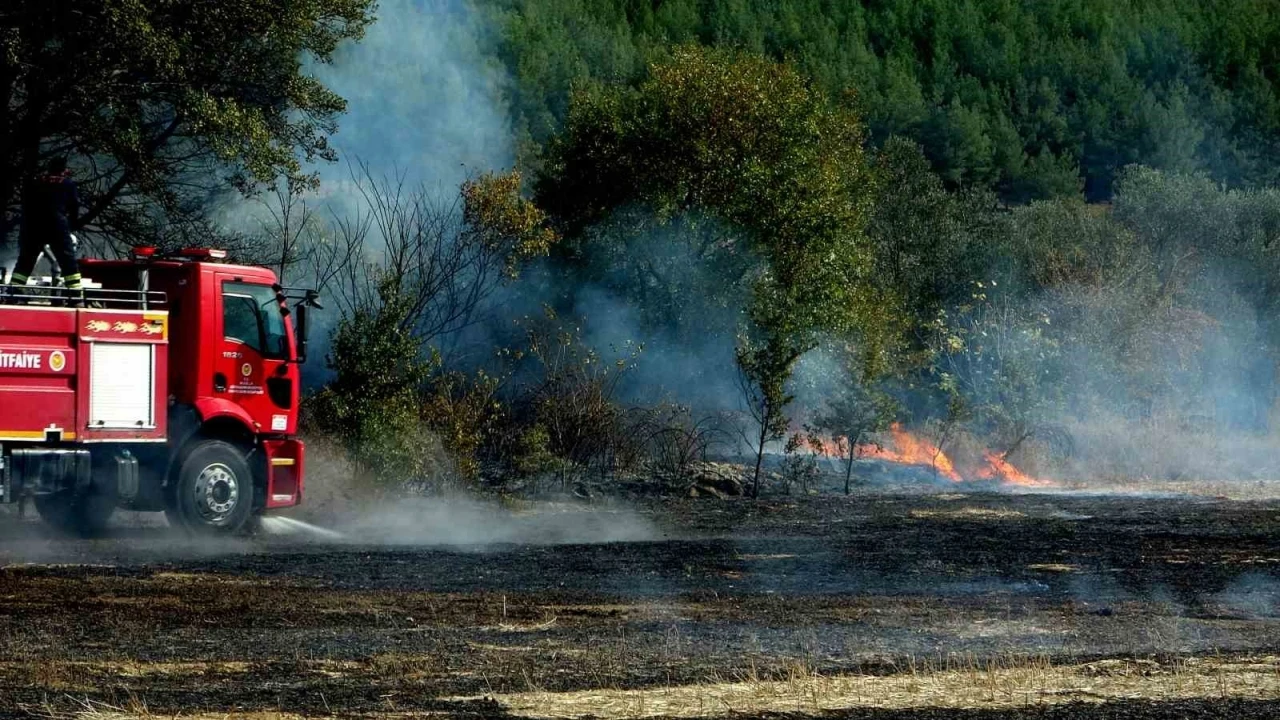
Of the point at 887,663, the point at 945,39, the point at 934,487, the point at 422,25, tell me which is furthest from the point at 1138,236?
the point at 945,39

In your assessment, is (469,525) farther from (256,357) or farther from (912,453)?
(912,453)

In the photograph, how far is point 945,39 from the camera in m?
120

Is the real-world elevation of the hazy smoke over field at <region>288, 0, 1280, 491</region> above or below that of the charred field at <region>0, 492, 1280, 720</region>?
above

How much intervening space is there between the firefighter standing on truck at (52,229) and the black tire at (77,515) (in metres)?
2.45

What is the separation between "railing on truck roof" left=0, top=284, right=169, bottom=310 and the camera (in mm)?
15594

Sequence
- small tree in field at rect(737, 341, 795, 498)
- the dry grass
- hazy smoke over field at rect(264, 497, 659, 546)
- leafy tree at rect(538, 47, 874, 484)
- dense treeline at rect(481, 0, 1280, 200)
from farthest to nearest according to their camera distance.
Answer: dense treeline at rect(481, 0, 1280, 200), leafy tree at rect(538, 47, 874, 484), small tree in field at rect(737, 341, 795, 498), hazy smoke over field at rect(264, 497, 659, 546), the dry grass

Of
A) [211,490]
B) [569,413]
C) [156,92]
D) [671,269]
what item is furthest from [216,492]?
[671,269]

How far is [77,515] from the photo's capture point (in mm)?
17422

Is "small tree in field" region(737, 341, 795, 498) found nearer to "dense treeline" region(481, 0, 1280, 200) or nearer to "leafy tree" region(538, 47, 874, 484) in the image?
"leafy tree" region(538, 47, 874, 484)

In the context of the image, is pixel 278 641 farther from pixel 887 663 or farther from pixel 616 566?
pixel 616 566

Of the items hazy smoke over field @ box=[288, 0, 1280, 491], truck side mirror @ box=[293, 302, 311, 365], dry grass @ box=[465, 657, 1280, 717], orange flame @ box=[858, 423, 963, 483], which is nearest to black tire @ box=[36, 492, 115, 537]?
truck side mirror @ box=[293, 302, 311, 365]

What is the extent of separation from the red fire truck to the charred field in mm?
588

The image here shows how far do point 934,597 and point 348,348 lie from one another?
447 inches

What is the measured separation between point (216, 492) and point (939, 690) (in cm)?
1033
